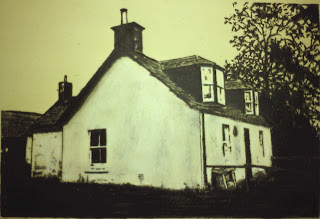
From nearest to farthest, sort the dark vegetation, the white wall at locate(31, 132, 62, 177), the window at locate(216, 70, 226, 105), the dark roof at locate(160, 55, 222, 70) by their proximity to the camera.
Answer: the dark vegetation, the white wall at locate(31, 132, 62, 177), the dark roof at locate(160, 55, 222, 70), the window at locate(216, 70, 226, 105)

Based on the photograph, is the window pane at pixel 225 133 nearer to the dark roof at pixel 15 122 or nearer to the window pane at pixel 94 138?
the window pane at pixel 94 138

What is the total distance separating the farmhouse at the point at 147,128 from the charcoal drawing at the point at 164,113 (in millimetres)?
13

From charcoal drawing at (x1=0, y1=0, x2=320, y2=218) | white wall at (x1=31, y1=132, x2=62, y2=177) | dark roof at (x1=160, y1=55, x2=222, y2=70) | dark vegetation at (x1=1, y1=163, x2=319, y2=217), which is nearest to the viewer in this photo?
dark vegetation at (x1=1, y1=163, x2=319, y2=217)

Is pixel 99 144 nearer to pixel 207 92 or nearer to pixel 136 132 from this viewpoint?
pixel 136 132

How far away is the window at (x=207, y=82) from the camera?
4.50m

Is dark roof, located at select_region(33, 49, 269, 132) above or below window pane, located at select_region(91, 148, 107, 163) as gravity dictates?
above

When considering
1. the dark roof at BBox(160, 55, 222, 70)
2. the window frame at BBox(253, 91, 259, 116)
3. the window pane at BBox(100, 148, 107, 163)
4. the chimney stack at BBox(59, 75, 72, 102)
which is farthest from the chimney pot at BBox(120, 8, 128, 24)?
the window frame at BBox(253, 91, 259, 116)

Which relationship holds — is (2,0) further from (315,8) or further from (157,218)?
(315,8)

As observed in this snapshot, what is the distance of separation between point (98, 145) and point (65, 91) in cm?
75

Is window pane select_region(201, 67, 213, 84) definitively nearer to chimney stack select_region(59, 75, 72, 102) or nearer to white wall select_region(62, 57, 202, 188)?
white wall select_region(62, 57, 202, 188)

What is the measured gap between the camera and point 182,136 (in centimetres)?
418

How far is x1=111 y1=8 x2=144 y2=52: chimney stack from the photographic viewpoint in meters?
4.47

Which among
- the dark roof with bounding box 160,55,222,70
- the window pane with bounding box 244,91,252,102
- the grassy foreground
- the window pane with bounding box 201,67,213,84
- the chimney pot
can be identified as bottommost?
the grassy foreground

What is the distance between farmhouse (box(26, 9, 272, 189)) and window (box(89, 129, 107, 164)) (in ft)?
0.04
